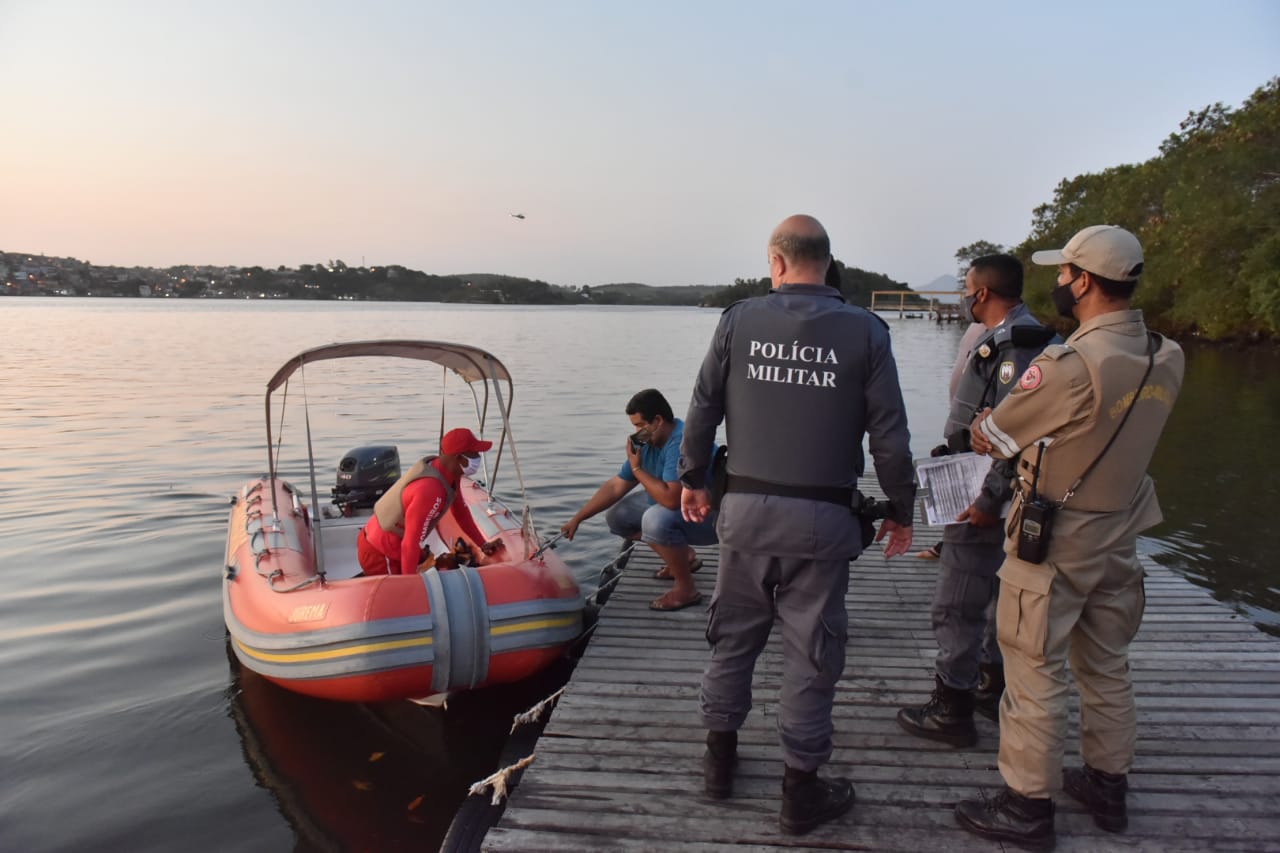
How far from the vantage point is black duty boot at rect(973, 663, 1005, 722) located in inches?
136

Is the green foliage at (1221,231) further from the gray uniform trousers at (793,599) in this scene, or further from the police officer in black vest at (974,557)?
the gray uniform trousers at (793,599)

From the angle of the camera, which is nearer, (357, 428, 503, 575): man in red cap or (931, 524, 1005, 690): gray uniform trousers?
(931, 524, 1005, 690): gray uniform trousers

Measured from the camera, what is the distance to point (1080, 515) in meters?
2.44

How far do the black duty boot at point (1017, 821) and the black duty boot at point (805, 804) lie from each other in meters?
0.48

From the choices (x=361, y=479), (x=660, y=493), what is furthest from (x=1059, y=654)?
(x=361, y=479)

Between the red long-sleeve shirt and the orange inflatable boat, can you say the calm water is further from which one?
the red long-sleeve shirt

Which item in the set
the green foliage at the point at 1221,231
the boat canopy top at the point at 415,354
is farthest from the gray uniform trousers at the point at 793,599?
the green foliage at the point at 1221,231

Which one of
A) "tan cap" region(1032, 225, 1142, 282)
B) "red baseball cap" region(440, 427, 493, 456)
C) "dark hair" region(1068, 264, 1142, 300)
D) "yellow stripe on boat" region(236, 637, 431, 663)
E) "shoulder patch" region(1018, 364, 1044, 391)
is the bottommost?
"yellow stripe on boat" region(236, 637, 431, 663)

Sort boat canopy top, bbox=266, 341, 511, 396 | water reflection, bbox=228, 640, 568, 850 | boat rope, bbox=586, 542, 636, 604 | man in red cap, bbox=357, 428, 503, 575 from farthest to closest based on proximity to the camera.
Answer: boat rope, bbox=586, 542, 636, 604 < boat canopy top, bbox=266, 341, 511, 396 < man in red cap, bbox=357, 428, 503, 575 < water reflection, bbox=228, 640, 568, 850

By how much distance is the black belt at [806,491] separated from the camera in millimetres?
2598

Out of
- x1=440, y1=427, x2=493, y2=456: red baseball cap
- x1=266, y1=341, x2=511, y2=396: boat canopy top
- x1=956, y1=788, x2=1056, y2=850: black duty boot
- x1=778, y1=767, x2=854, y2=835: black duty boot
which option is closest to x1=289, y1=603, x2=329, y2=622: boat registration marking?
x1=440, y1=427, x2=493, y2=456: red baseball cap

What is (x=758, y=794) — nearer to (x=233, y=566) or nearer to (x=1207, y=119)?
(x=233, y=566)

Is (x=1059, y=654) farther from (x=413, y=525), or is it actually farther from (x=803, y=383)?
(x=413, y=525)

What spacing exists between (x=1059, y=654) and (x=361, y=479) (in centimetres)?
663
